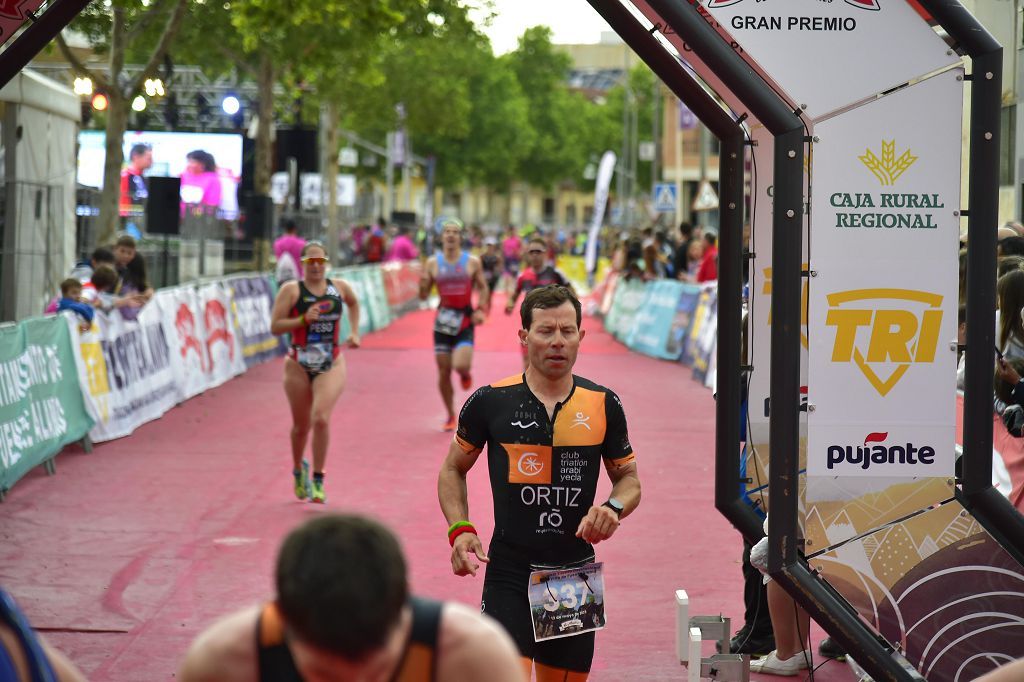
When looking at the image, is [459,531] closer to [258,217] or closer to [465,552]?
[465,552]

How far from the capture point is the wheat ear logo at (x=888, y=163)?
17.9 feet

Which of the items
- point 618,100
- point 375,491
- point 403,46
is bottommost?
point 375,491

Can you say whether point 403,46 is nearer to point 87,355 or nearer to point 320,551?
point 87,355

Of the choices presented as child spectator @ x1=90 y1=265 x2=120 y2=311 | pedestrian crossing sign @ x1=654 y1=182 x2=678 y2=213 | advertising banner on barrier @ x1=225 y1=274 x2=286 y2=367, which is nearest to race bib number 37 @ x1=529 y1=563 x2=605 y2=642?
child spectator @ x1=90 y1=265 x2=120 y2=311

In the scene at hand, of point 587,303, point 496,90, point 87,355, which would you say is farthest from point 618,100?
point 87,355

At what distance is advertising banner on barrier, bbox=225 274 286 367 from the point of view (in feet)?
67.2

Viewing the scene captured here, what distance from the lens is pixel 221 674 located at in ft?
8.87

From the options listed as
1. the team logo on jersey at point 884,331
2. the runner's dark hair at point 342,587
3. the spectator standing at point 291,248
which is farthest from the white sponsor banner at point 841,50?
the spectator standing at point 291,248

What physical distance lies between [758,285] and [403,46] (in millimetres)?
42177

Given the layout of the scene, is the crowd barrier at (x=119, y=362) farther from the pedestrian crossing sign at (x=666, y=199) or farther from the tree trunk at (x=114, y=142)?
the pedestrian crossing sign at (x=666, y=199)

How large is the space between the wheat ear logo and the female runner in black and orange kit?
587 centimetres

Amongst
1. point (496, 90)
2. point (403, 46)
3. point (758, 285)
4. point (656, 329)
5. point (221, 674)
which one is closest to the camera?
point (221, 674)

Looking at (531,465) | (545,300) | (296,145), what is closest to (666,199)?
(296,145)

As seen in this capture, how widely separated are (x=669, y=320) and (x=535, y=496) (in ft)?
62.4
